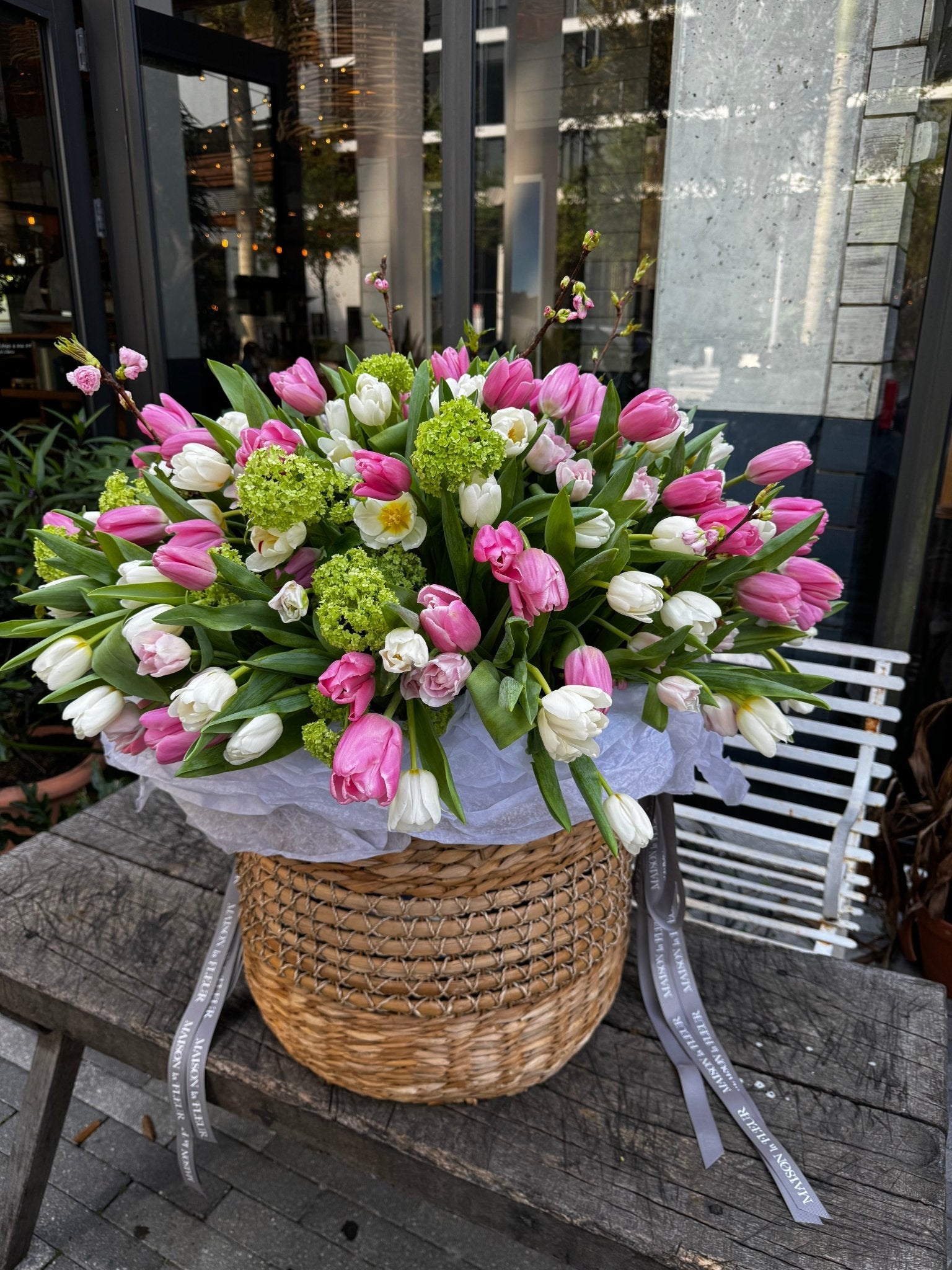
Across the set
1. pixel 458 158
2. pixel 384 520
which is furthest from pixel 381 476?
pixel 458 158

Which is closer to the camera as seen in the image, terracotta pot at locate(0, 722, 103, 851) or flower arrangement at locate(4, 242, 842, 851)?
flower arrangement at locate(4, 242, 842, 851)

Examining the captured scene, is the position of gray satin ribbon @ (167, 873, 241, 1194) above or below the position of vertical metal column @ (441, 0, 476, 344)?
below

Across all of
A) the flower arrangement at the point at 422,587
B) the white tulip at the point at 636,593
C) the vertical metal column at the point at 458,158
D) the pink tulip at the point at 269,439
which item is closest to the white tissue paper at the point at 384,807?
the flower arrangement at the point at 422,587

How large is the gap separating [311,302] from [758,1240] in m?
2.99

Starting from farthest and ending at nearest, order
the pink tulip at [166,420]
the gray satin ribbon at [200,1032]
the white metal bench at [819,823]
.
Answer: the white metal bench at [819,823] < the gray satin ribbon at [200,1032] < the pink tulip at [166,420]

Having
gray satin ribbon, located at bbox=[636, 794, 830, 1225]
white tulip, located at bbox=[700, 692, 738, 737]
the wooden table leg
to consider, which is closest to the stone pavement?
the wooden table leg

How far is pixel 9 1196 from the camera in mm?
1182

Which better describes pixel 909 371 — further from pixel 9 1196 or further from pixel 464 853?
pixel 9 1196

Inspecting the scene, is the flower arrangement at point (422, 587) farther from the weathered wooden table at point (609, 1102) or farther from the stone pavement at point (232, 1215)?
the stone pavement at point (232, 1215)

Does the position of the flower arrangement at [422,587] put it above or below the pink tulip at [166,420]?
below

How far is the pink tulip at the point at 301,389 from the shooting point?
73cm

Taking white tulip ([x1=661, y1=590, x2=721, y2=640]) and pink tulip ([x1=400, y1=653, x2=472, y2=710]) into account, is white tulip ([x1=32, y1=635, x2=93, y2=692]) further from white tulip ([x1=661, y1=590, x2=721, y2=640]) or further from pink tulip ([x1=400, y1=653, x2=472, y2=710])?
white tulip ([x1=661, y1=590, x2=721, y2=640])

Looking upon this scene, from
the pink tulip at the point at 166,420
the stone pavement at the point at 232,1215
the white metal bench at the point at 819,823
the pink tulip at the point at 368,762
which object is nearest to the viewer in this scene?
the pink tulip at the point at 368,762

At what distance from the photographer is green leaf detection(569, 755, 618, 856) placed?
58 centimetres
